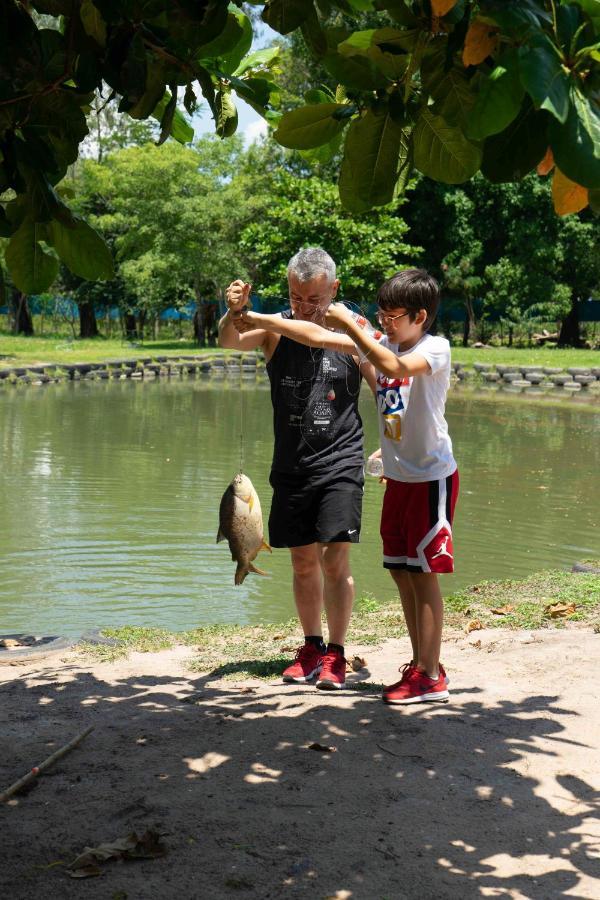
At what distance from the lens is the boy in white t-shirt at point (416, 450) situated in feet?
15.4

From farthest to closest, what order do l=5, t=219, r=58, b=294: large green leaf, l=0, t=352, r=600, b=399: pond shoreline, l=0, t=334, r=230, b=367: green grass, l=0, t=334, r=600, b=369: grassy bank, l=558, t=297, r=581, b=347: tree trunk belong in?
l=558, t=297, r=581, b=347: tree trunk, l=0, t=334, r=600, b=369: grassy bank, l=0, t=334, r=230, b=367: green grass, l=0, t=352, r=600, b=399: pond shoreline, l=5, t=219, r=58, b=294: large green leaf

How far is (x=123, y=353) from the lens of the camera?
1372 inches

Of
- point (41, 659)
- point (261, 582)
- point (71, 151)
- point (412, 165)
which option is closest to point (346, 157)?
point (412, 165)

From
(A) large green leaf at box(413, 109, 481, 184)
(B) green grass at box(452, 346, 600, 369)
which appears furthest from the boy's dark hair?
(B) green grass at box(452, 346, 600, 369)

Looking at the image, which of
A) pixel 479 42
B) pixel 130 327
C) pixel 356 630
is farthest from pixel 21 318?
pixel 479 42

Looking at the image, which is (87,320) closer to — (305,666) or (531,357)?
(531,357)

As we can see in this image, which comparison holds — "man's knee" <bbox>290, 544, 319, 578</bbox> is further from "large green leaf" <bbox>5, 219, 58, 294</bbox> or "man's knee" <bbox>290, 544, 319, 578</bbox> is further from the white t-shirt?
"large green leaf" <bbox>5, 219, 58, 294</bbox>

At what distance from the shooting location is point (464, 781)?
3.99m

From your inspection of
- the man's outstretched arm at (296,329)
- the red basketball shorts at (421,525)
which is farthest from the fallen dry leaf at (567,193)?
the red basketball shorts at (421,525)

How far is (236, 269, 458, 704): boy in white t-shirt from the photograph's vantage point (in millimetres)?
4680

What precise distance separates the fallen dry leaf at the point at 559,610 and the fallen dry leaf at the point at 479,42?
4.58m

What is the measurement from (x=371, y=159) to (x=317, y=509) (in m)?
2.34

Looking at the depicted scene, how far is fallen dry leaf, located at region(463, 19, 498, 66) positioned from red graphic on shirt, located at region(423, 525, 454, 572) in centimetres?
251

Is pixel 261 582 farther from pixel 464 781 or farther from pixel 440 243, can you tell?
pixel 440 243
